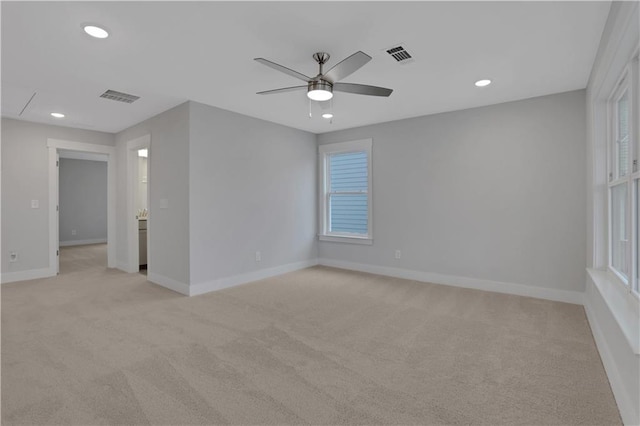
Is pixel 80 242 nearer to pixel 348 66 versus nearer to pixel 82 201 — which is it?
pixel 82 201

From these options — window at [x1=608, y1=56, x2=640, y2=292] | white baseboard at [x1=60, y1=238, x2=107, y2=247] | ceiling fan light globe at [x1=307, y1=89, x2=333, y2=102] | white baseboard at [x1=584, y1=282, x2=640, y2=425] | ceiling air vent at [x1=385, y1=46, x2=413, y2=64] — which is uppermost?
ceiling air vent at [x1=385, y1=46, x2=413, y2=64]

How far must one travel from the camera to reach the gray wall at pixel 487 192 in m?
3.75

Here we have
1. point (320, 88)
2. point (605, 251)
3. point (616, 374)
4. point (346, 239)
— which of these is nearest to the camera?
point (616, 374)

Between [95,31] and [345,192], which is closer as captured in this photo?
[95,31]

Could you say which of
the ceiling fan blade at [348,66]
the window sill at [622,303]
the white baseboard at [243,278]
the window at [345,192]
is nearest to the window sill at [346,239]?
the window at [345,192]

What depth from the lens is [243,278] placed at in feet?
15.3

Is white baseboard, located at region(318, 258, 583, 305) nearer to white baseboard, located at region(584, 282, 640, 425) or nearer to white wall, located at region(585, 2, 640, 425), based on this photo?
white wall, located at region(585, 2, 640, 425)

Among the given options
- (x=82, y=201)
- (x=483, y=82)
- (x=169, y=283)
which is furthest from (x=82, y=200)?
(x=483, y=82)

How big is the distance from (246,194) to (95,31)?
2.67 meters

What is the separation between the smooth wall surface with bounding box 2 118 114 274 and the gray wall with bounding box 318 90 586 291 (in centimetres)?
514

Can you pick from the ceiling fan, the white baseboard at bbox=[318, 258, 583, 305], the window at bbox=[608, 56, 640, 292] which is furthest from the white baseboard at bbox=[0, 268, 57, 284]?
the window at bbox=[608, 56, 640, 292]

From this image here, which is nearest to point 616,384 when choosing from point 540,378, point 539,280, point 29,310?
point 540,378

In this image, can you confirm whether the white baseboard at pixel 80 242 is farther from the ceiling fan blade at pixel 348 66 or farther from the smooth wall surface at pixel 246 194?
the ceiling fan blade at pixel 348 66

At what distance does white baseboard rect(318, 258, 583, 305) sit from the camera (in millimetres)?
3760
